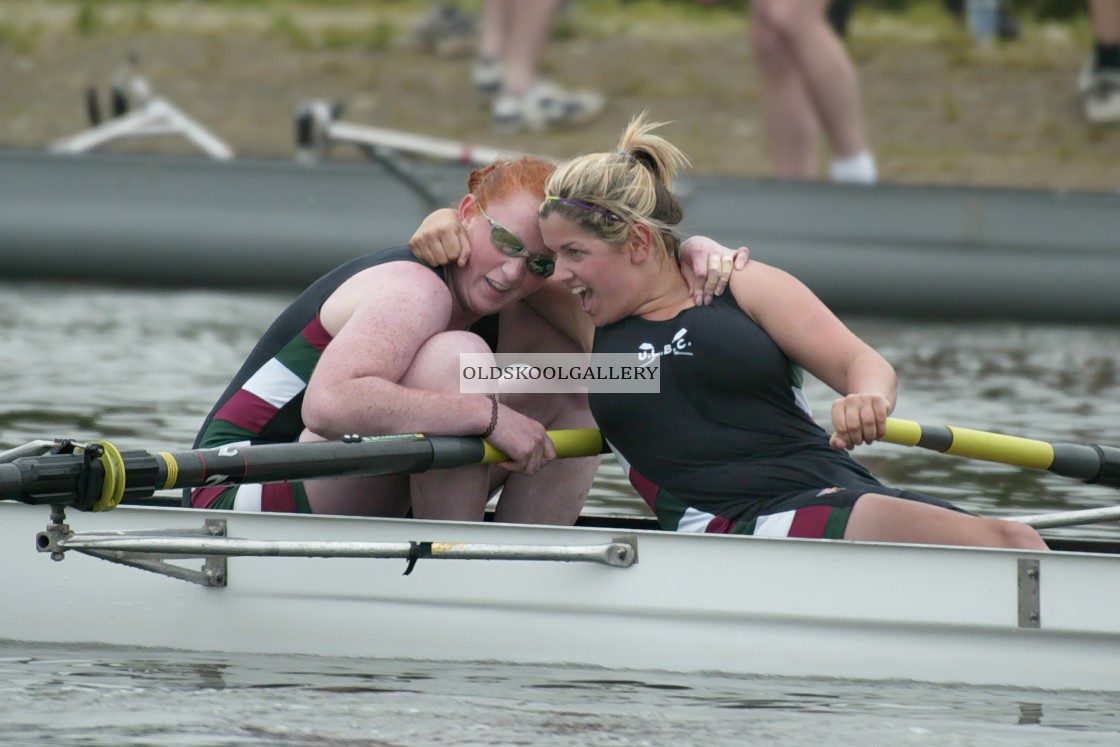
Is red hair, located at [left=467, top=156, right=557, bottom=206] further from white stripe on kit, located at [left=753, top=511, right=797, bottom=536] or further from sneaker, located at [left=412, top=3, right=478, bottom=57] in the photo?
sneaker, located at [left=412, top=3, right=478, bottom=57]

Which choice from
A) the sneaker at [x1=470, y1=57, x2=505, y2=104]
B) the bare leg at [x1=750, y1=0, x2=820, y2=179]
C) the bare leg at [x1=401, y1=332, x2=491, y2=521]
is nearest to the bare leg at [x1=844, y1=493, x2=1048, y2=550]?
the bare leg at [x1=401, y1=332, x2=491, y2=521]

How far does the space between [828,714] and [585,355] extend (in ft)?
3.88

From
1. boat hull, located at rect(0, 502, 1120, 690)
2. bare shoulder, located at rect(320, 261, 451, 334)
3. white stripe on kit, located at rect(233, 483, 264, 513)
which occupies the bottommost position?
boat hull, located at rect(0, 502, 1120, 690)

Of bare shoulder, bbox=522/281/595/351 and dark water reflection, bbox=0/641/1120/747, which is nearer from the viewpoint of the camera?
dark water reflection, bbox=0/641/1120/747

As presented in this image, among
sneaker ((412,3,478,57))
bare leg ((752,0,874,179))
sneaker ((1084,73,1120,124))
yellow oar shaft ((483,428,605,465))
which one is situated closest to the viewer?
yellow oar shaft ((483,428,605,465))

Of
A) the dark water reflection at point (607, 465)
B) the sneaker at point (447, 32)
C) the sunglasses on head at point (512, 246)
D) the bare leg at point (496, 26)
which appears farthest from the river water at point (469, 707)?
the sneaker at point (447, 32)

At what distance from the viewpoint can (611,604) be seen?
171 inches

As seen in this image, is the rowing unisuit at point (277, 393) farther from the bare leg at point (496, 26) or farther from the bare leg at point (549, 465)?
the bare leg at point (496, 26)

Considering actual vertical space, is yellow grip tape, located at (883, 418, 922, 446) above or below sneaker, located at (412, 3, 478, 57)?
below

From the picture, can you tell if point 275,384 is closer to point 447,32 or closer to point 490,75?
point 490,75

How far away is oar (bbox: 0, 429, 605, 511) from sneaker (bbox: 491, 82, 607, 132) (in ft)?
28.9

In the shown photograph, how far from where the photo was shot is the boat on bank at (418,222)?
10.8 metres

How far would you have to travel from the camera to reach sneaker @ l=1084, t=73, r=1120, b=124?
13.9m

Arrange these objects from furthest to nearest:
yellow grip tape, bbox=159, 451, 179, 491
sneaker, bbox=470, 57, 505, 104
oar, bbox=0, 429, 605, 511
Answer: sneaker, bbox=470, 57, 505, 104
yellow grip tape, bbox=159, 451, 179, 491
oar, bbox=0, 429, 605, 511
